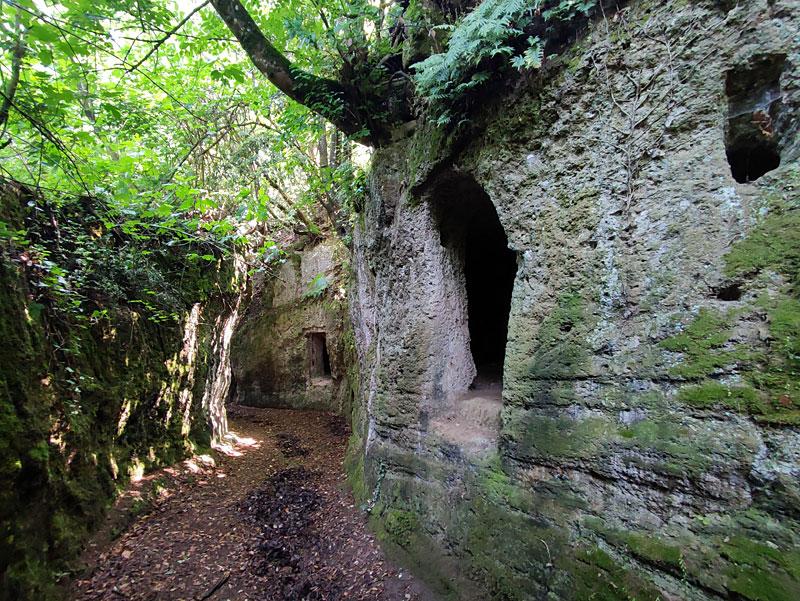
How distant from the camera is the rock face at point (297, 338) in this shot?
11469 mm

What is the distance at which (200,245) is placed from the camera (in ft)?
24.6

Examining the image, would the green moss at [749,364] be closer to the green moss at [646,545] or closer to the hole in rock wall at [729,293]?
the hole in rock wall at [729,293]

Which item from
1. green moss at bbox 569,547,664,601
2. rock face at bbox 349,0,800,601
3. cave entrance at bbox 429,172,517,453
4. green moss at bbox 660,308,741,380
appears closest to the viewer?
rock face at bbox 349,0,800,601

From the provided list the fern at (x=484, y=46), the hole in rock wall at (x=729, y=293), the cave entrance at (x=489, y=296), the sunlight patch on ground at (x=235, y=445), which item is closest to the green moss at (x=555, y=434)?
the hole in rock wall at (x=729, y=293)

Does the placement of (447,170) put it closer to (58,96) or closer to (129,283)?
(58,96)

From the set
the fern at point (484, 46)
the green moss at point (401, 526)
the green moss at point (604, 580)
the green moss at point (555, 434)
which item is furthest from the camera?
the green moss at point (401, 526)

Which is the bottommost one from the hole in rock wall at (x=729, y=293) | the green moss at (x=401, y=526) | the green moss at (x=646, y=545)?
the green moss at (x=401, y=526)

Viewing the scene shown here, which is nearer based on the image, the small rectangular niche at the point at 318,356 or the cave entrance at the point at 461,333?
the cave entrance at the point at 461,333

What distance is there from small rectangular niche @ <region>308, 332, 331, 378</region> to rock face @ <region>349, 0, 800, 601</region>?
8.28m

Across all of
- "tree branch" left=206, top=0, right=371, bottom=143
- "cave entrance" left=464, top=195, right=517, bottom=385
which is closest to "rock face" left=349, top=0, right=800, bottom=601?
"tree branch" left=206, top=0, right=371, bottom=143

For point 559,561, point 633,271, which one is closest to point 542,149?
point 633,271

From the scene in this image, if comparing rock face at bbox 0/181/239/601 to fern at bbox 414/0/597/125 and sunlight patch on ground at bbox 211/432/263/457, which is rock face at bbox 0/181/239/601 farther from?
fern at bbox 414/0/597/125

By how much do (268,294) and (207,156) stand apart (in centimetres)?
507

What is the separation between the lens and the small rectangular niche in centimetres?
1218
